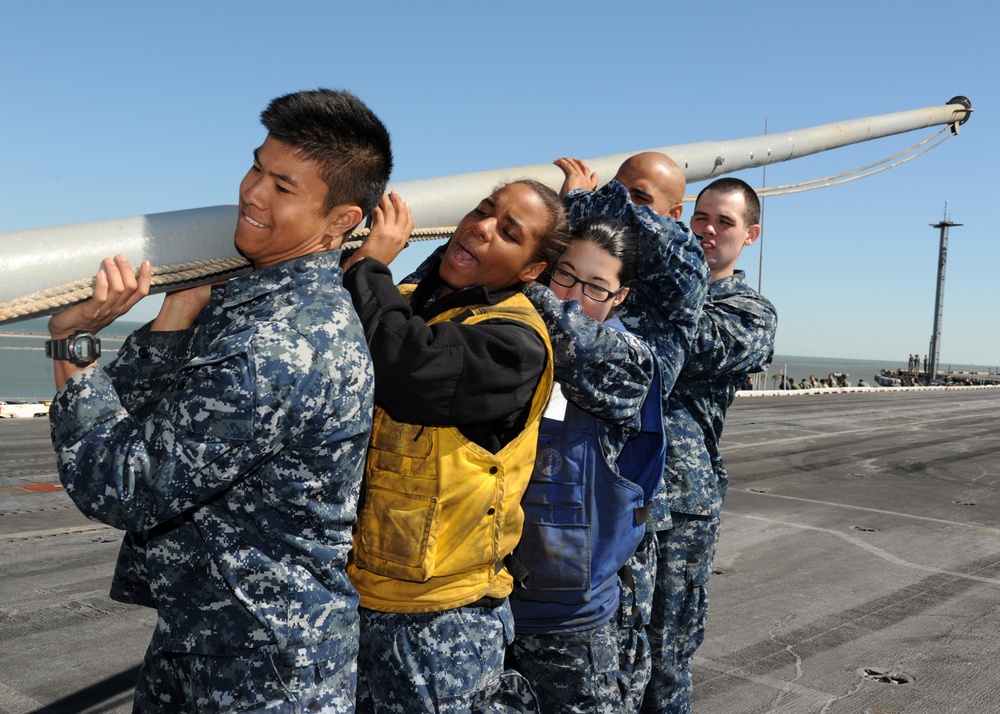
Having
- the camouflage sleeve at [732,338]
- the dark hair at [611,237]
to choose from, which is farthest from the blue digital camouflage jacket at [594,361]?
the camouflage sleeve at [732,338]

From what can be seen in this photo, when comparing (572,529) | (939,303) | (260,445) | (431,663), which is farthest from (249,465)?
(939,303)

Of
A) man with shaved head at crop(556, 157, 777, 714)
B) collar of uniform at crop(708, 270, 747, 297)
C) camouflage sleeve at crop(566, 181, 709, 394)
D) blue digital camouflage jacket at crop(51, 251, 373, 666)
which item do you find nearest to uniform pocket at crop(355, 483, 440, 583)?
blue digital camouflage jacket at crop(51, 251, 373, 666)

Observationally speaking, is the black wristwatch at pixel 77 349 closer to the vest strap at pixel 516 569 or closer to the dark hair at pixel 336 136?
the dark hair at pixel 336 136

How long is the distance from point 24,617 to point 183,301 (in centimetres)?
442

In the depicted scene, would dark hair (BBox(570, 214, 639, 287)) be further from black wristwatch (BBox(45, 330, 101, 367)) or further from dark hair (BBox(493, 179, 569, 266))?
black wristwatch (BBox(45, 330, 101, 367))

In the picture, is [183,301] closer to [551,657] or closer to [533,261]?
[533,261]

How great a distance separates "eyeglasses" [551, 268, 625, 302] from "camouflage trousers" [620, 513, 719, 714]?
110cm

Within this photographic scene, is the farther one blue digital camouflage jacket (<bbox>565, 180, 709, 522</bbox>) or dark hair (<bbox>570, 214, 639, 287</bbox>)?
blue digital camouflage jacket (<bbox>565, 180, 709, 522</bbox>)

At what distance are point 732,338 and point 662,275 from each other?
646mm

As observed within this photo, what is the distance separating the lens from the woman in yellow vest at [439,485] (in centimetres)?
215

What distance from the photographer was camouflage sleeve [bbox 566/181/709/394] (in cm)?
316

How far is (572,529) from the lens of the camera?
2854 mm

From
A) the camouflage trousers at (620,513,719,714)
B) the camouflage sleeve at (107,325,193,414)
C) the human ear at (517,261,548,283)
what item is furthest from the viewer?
the camouflage trousers at (620,513,719,714)

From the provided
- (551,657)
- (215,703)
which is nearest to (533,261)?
(551,657)
